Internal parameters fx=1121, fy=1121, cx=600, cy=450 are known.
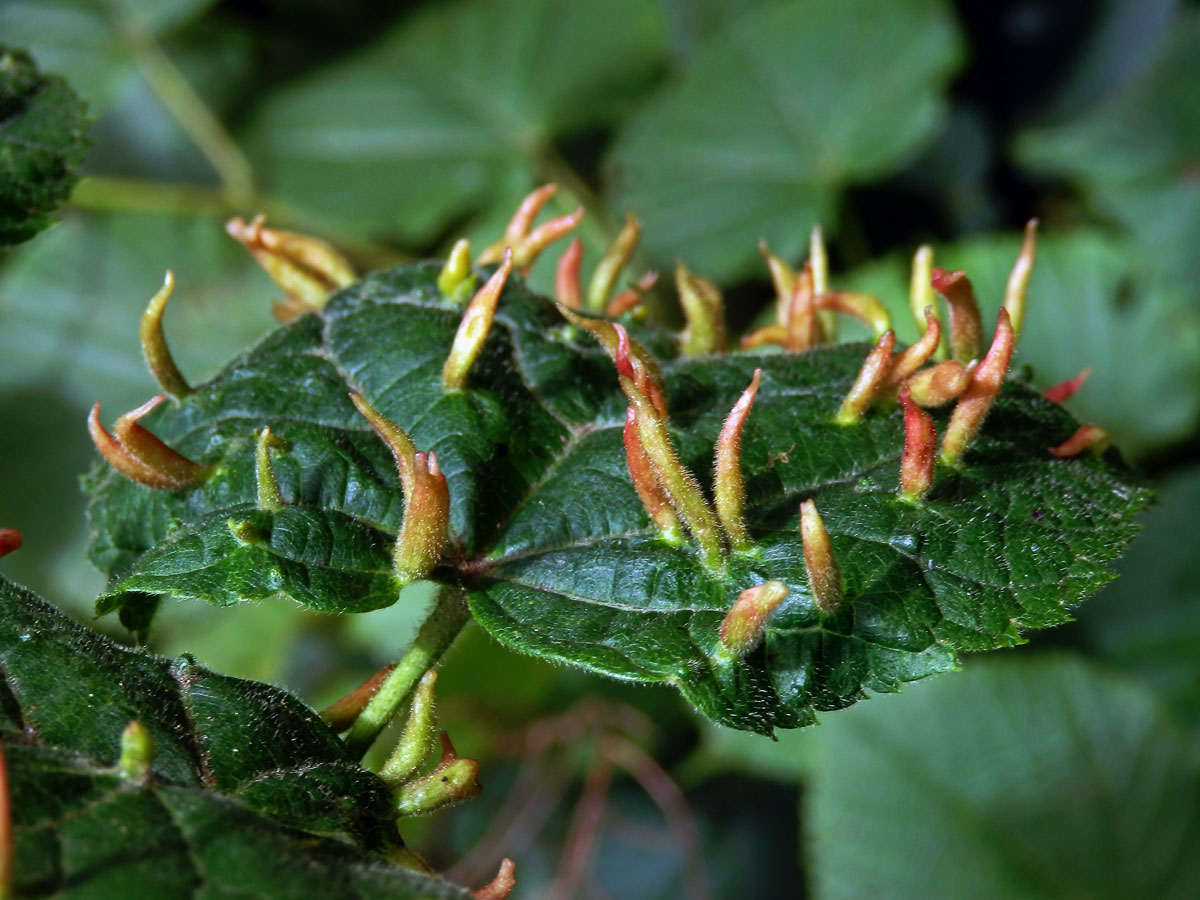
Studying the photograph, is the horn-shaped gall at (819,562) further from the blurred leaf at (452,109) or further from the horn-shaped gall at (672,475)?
the blurred leaf at (452,109)

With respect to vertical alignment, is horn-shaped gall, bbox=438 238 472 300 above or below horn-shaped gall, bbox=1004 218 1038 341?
above

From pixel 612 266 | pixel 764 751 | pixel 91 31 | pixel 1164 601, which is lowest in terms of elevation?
pixel 1164 601

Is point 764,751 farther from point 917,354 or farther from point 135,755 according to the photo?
point 135,755

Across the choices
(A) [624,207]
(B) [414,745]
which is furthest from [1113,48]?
(B) [414,745]

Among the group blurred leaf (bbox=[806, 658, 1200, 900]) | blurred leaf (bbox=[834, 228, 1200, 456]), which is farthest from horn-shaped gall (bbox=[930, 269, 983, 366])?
blurred leaf (bbox=[834, 228, 1200, 456])

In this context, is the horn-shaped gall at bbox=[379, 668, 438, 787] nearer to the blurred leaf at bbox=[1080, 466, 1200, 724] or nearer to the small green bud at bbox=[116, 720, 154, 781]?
the small green bud at bbox=[116, 720, 154, 781]

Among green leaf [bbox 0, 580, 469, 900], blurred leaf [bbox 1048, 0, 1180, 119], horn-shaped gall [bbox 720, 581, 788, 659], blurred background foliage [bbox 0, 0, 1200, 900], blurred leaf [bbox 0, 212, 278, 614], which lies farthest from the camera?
blurred leaf [bbox 1048, 0, 1180, 119]

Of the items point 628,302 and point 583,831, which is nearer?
point 628,302

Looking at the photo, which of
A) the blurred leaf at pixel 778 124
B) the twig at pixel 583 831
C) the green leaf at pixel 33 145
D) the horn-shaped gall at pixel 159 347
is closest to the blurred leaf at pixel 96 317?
the blurred leaf at pixel 778 124
